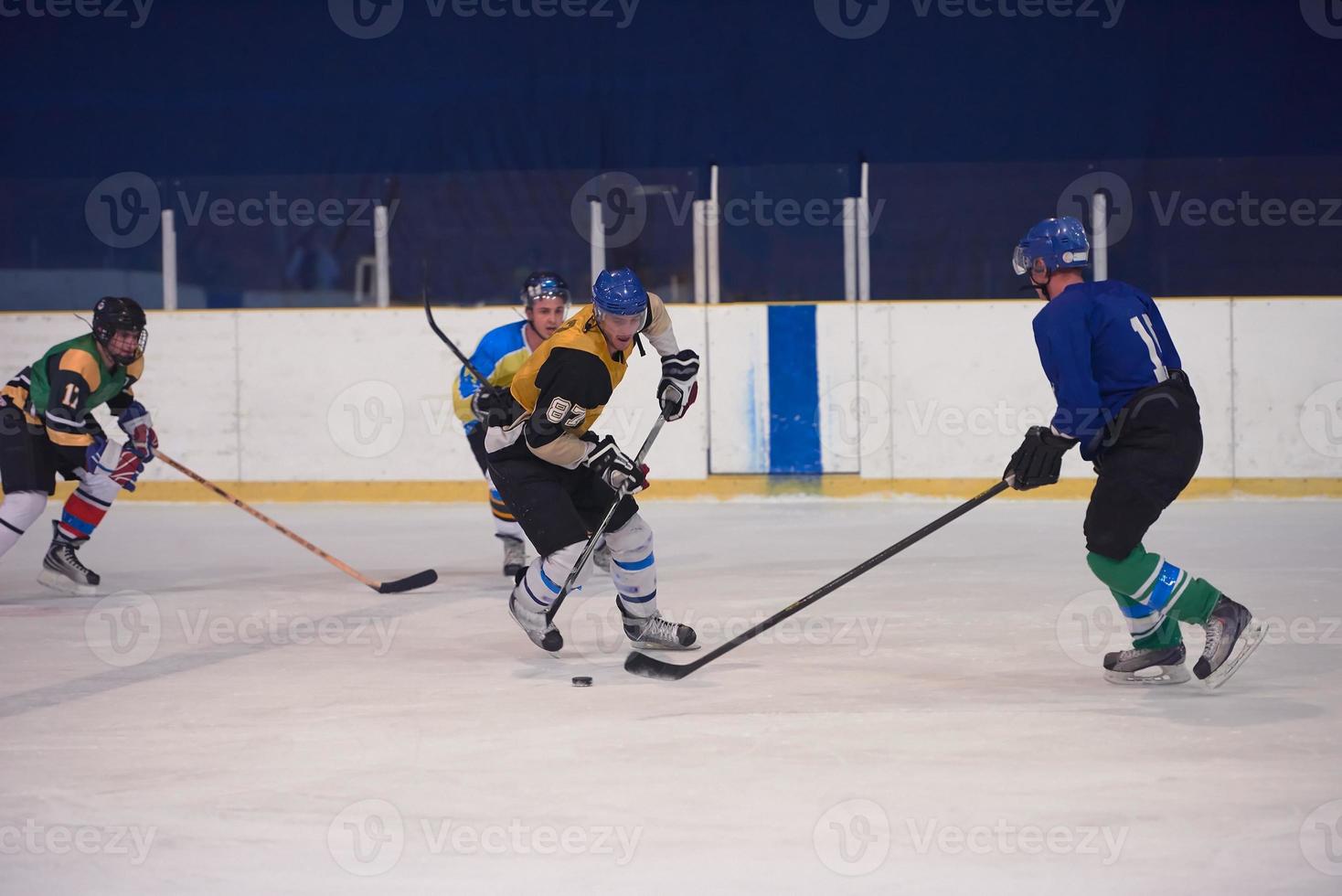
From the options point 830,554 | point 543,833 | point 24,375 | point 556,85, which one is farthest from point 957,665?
point 556,85

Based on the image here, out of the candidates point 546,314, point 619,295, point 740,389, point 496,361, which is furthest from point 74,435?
point 740,389

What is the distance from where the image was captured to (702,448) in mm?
7871

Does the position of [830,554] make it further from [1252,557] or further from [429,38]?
[429,38]

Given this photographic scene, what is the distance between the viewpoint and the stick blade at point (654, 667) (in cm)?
348

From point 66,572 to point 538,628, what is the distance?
2.17m

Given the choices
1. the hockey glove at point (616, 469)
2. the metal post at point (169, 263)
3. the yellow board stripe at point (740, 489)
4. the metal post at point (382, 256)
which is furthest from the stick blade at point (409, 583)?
the metal post at point (169, 263)

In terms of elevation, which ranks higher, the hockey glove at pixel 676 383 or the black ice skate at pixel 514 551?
the hockey glove at pixel 676 383

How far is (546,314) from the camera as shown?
5.31 m

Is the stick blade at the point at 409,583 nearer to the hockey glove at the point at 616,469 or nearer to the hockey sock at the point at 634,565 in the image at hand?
the hockey sock at the point at 634,565

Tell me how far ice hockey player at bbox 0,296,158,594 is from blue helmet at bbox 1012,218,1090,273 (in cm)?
292

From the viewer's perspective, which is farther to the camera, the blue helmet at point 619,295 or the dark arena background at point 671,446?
the blue helmet at point 619,295

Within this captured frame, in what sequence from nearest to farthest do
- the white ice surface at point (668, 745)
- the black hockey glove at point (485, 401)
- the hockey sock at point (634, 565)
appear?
the white ice surface at point (668, 745)
the hockey sock at point (634, 565)
the black hockey glove at point (485, 401)

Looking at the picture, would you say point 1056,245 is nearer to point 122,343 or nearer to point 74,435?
point 122,343

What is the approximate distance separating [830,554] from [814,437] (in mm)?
2069
